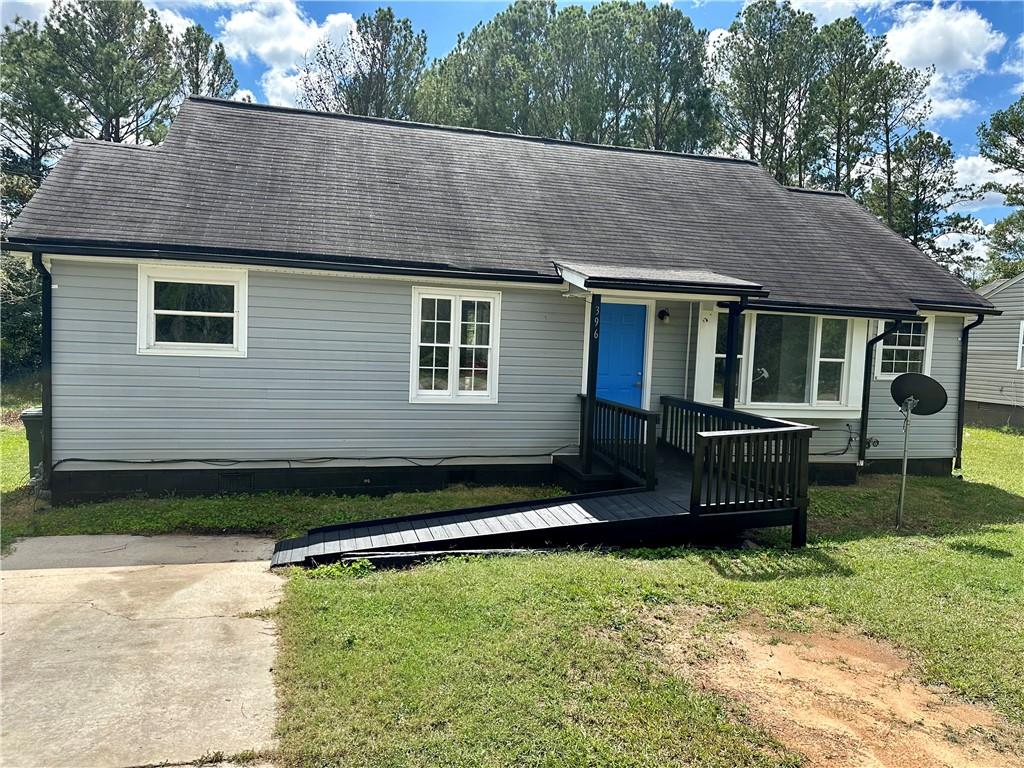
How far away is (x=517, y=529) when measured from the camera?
20.4 feet

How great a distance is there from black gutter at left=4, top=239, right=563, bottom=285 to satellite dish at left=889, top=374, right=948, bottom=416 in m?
4.51

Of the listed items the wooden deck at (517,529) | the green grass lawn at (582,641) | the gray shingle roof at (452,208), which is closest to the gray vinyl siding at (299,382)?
the gray shingle roof at (452,208)

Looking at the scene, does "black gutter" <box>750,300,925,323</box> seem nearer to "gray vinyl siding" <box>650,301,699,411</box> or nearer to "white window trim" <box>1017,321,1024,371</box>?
"gray vinyl siding" <box>650,301,699,411</box>

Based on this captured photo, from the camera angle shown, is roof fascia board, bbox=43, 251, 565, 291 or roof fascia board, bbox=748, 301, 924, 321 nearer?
roof fascia board, bbox=43, 251, 565, 291

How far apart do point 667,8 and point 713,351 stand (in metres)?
22.3

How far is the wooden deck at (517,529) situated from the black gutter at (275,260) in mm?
3148

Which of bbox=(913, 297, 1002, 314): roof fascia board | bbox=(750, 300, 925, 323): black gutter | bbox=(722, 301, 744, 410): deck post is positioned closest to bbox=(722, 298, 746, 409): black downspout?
bbox=(722, 301, 744, 410): deck post

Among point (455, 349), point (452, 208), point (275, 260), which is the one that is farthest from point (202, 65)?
point (455, 349)

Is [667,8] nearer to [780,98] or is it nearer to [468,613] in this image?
[780,98]

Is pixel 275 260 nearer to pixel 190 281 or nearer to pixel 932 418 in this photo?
pixel 190 281

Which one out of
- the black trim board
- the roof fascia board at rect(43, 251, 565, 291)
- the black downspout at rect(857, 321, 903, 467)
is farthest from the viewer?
the black downspout at rect(857, 321, 903, 467)

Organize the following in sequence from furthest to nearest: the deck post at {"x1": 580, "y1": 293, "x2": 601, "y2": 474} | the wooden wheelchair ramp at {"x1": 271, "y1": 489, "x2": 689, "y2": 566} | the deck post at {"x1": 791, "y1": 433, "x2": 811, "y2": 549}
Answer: the deck post at {"x1": 580, "y1": 293, "x2": 601, "y2": 474}
the deck post at {"x1": 791, "y1": 433, "x2": 811, "y2": 549}
the wooden wheelchair ramp at {"x1": 271, "y1": 489, "x2": 689, "y2": 566}

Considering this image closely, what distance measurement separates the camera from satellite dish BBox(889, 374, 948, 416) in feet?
25.5

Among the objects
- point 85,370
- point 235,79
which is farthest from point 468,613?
point 235,79
